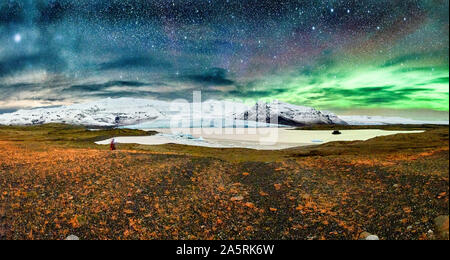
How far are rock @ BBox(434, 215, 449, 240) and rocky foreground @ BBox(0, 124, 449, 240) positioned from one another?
0.04ft

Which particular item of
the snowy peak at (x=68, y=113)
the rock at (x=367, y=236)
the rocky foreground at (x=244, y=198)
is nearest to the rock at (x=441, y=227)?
the rocky foreground at (x=244, y=198)

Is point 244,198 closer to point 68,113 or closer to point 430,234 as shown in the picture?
point 430,234

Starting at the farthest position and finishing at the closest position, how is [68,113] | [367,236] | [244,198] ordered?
[68,113] < [244,198] < [367,236]

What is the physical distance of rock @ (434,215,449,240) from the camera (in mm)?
2235

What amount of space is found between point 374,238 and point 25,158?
8.75 m

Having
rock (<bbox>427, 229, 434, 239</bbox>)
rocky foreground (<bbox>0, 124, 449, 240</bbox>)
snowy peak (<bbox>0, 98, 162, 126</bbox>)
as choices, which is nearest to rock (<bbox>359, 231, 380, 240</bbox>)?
rocky foreground (<bbox>0, 124, 449, 240</bbox>)

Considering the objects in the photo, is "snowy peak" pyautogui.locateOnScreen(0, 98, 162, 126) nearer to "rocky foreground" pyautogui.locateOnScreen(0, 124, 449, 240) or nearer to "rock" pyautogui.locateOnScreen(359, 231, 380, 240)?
"rocky foreground" pyautogui.locateOnScreen(0, 124, 449, 240)

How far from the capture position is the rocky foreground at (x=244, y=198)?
2861mm

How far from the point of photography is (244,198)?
4.55 meters

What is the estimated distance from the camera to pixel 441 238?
2.24m

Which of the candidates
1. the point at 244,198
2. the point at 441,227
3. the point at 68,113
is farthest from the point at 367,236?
the point at 68,113

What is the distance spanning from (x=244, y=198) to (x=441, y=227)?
302cm
